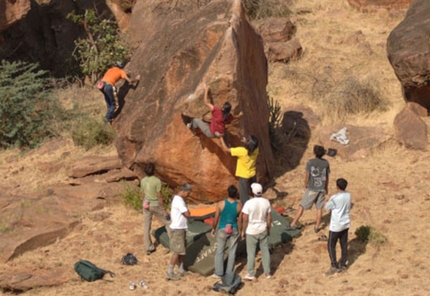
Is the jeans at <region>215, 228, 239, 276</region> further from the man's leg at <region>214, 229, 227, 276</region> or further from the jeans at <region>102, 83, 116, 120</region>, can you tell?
the jeans at <region>102, 83, 116, 120</region>

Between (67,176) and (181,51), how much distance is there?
3.31 metres

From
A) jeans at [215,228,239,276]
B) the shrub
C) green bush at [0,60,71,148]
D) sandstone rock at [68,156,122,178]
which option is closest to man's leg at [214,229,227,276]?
jeans at [215,228,239,276]

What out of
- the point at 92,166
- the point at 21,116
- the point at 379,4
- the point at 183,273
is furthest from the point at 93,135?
the point at 379,4

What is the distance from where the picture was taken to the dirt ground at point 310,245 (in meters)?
7.91

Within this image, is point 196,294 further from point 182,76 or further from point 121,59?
point 121,59

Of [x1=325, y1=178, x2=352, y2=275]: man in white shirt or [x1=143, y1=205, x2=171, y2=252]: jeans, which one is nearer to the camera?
[x1=325, y1=178, x2=352, y2=275]: man in white shirt

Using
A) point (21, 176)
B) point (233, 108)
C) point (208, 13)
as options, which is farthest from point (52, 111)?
point (233, 108)

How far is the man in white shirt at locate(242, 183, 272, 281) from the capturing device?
7.80 m

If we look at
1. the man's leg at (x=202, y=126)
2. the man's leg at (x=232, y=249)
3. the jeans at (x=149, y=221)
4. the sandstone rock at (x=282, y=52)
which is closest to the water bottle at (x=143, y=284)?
the jeans at (x=149, y=221)

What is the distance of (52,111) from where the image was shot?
49.9 ft

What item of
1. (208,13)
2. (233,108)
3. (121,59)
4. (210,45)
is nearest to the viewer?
(233,108)

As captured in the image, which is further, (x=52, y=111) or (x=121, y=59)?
(x=121, y=59)

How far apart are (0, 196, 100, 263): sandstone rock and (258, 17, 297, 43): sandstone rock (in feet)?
29.0

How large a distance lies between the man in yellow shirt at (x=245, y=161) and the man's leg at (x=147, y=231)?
4.47ft
